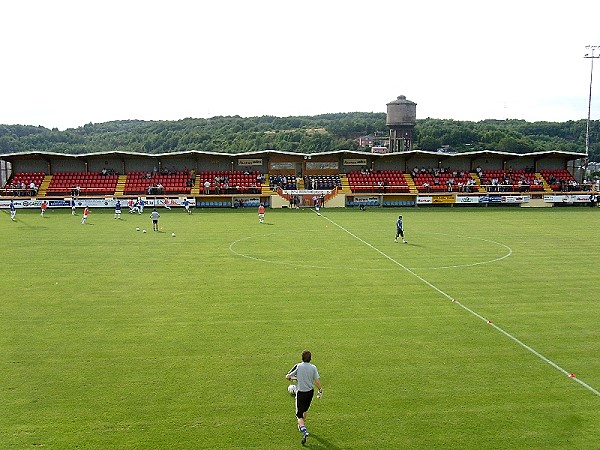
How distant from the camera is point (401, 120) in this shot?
10262cm

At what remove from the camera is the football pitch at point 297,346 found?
992 cm

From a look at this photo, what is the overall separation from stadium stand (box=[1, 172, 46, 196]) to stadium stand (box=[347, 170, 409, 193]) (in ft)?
109

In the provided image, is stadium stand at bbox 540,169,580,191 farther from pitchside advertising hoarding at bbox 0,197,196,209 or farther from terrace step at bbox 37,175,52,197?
terrace step at bbox 37,175,52,197

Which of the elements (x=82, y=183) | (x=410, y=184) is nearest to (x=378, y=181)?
(x=410, y=184)

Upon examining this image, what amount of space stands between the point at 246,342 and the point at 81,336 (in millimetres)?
4492

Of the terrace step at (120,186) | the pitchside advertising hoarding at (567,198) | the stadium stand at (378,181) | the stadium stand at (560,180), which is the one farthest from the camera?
the stadium stand at (560,180)

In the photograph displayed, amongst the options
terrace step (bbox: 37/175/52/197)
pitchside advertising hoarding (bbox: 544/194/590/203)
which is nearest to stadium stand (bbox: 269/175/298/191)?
terrace step (bbox: 37/175/52/197)

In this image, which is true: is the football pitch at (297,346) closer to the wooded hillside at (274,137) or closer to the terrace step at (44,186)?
the terrace step at (44,186)

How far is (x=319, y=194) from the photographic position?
57.6 metres

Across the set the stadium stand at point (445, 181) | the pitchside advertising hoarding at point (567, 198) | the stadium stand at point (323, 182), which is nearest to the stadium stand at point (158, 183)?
the stadium stand at point (323, 182)

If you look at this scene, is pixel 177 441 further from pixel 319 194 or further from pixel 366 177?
pixel 366 177

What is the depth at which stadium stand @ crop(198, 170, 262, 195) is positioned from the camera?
2247 inches

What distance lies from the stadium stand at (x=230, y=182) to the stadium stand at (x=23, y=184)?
16946 mm

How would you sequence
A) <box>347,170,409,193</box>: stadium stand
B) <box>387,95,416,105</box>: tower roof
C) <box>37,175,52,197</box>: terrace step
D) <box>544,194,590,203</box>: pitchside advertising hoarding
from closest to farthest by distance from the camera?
<box>37,175,52,197</box>: terrace step, <box>544,194,590,203</box>: pitchside advertising hoarding, <box>347,170,409,193</box>: stadium stand, <box>387,95,416,105</box>: tower roof
